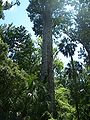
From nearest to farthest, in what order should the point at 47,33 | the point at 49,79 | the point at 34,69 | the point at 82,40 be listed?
the point at 49,79, the point at 47,33, the point at 82,40, the point at 34,69

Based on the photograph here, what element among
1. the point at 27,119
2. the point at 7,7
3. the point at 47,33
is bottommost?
the point at 27,119

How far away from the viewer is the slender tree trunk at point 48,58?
2566cm

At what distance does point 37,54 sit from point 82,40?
9393mm

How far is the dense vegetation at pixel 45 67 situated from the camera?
22.9 metres

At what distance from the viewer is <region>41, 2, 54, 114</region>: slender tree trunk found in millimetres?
25664

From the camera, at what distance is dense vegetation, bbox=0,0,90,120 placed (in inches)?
902

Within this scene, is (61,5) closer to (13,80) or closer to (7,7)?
(7,7)

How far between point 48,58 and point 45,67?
1.07 metres

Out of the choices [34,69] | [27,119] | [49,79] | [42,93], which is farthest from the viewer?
[34,69]

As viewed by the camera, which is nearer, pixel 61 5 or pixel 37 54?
pixel 61 5

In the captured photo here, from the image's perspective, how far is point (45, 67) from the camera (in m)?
26.8

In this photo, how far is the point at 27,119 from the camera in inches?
871

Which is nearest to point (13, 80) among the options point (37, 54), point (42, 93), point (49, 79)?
point (42, 93)

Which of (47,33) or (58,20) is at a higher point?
(58,20)
